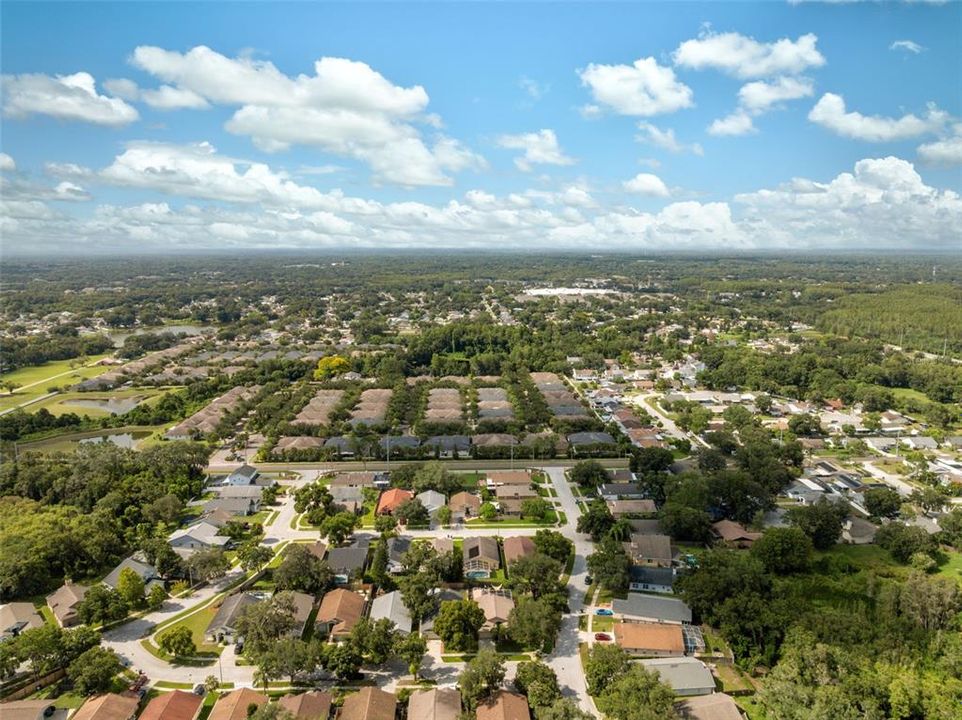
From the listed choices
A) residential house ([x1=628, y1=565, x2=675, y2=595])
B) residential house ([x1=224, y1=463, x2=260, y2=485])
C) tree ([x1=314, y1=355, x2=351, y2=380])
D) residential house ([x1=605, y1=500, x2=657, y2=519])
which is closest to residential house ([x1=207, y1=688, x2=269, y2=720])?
residential house ([x1=628, y1=565, x2=675, y2=595])

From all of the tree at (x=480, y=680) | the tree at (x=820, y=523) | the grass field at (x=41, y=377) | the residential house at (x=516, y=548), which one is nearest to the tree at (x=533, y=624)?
the tree at (x=480, y=680)

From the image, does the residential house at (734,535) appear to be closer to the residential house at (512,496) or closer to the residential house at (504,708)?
the residential house at (512,496)

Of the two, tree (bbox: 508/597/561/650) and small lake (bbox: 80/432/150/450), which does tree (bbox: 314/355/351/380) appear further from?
tree (bbox: 508/597/561/650)

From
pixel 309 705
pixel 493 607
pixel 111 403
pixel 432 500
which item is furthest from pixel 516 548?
pixel 111 403

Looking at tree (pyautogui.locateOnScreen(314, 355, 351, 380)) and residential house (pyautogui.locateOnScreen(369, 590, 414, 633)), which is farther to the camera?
tree (pyautogui.locateOnScreen(314, 355, 351, 380))

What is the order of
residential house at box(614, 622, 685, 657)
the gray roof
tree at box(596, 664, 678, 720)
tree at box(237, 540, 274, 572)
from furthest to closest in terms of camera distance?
tree at box(237, 540, 274, 572), the gray roof, residential house at box(614, 622, 685, 657), tree at box(596, 664, 678, 720)

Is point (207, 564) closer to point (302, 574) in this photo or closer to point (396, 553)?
point (302, 574)
